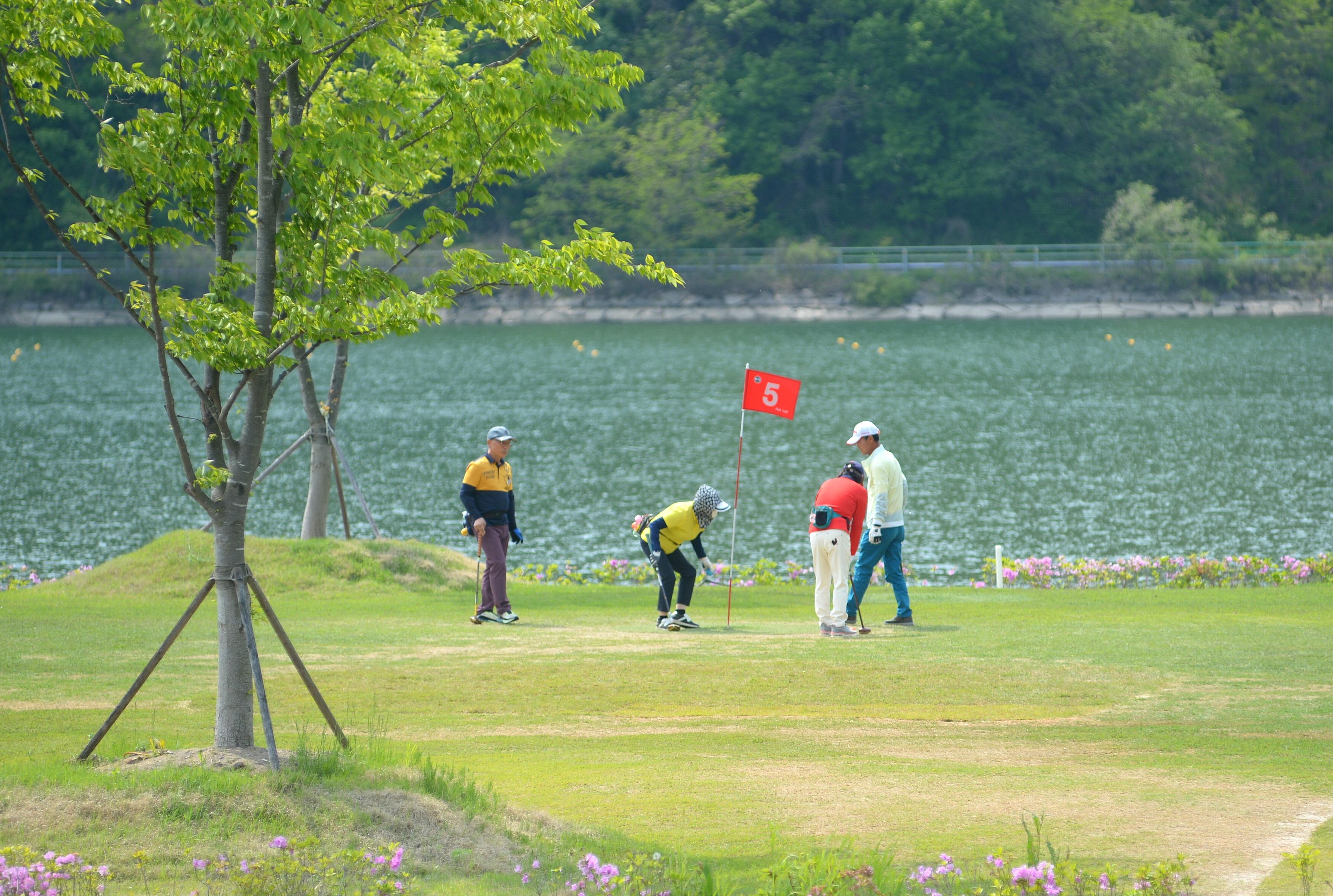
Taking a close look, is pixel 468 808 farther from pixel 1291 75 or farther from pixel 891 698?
pixel 1291 75

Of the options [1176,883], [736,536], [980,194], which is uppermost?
[980,194]

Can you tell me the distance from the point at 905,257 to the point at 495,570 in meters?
90.4

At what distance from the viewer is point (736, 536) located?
98.0 ft

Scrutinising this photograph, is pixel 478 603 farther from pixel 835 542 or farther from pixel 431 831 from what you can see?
pixel 431 831

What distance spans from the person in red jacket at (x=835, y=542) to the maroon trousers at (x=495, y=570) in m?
3.40

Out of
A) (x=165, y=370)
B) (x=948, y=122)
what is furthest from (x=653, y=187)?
(x=165, y=370)

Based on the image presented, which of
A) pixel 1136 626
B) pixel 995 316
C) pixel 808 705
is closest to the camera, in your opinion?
pixel 808 705

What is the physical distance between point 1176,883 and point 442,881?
3507mm

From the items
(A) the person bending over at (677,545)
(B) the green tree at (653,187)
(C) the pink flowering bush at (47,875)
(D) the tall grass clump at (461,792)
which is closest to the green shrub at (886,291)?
(B) the green tree at (653,187)

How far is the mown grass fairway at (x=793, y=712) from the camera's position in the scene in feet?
26.9

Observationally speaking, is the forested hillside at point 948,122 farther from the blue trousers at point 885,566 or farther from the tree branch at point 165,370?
the tree branch at point 165,370

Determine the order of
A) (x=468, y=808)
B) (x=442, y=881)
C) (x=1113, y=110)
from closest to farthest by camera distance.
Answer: (x=442, y=881) → (x=468, y=808) → (x=1113, y=110)

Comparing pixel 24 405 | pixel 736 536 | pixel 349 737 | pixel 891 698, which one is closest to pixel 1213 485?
pixel 736 536

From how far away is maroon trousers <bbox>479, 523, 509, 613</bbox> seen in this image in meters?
15.7
